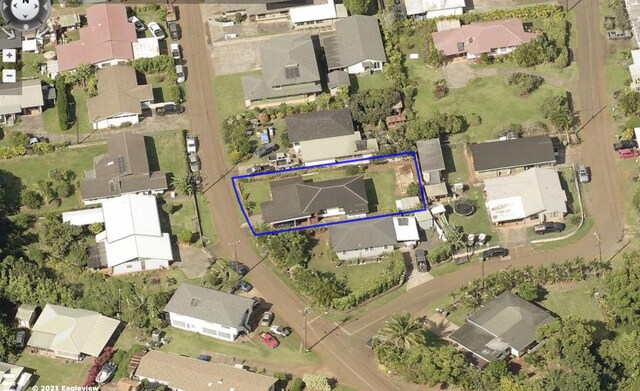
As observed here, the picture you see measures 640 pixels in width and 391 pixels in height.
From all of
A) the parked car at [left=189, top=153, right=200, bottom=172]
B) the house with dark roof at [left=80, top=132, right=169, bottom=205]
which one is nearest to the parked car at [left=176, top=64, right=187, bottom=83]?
the parked car at [left=189, top=153, right=200, bottom=172]

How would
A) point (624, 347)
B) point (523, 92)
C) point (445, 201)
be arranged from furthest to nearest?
point (523, 92), point (445, 201), point (624, 347)

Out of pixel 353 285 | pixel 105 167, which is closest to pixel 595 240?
pixel 353 285

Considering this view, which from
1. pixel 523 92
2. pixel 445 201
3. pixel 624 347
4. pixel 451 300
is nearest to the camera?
pixel 624 347

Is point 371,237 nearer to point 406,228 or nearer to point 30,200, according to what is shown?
point 406,228

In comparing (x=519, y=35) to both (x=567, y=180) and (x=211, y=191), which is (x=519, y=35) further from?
(x=211, y=191)

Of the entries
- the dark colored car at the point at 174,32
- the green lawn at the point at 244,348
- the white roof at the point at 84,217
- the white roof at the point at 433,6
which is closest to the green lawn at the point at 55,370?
the green lawn at the point at 244,348

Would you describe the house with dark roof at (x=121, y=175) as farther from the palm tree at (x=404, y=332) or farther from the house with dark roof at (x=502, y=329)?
the house with dark roof at (x=502, y=329)
